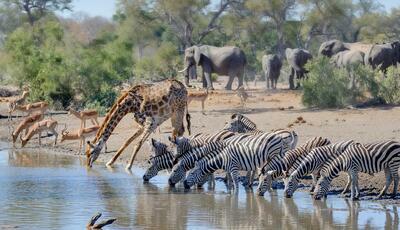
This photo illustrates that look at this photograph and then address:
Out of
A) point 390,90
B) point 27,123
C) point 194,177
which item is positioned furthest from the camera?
point 390,90

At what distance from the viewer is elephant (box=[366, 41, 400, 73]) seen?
1303 inches

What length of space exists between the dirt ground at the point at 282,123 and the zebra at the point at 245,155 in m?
1.21

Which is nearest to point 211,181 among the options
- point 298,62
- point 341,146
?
point 341,146

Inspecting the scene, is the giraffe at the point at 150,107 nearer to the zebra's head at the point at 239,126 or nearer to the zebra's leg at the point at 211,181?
the zebra's head at the point at 239,126

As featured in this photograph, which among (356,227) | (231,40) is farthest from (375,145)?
(231,40)

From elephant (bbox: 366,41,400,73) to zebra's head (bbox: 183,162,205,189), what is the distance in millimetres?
18584

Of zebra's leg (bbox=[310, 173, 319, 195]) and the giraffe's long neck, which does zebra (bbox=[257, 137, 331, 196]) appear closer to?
zebra's leg (bbox=[310, 173, 319, 195])

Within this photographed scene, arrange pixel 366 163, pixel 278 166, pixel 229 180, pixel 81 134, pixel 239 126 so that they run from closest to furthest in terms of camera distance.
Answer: pixel 366 163
pixel 278 166
pixel 229 180
pixel 239 126
pixel 81 134

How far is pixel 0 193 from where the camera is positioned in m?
15.2

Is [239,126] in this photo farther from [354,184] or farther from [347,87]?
[347,87]

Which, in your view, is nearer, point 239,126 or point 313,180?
point 313,180

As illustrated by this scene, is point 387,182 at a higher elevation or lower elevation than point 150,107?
lower

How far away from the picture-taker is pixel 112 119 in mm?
18203

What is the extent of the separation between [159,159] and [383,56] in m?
18.4
